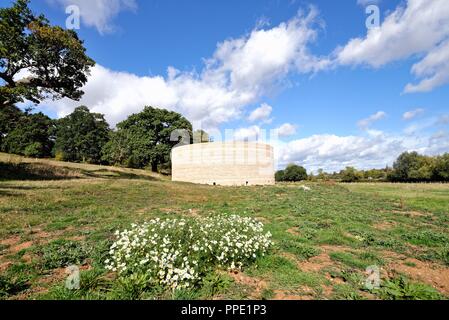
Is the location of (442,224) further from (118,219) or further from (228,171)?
(228,171)

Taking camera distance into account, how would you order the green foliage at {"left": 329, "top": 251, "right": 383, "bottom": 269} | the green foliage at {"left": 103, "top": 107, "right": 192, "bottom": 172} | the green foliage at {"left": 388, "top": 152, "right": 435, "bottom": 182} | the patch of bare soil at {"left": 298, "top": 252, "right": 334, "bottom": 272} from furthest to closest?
the green foliage at {"left": 388, "top": 152, "right": 435, "bottom": 182} → the green foliage at {"left": 103, "top": 107, "right": 192, "bottom": 172} → the green foliage at {"left": 329, "top": 251, "right": 383, "bottom": 269} → the patch of bare soil at {"left": 298, "top": 252, "right": 334, "bottom": 272}

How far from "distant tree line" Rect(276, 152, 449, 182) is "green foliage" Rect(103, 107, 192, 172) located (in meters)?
65.5

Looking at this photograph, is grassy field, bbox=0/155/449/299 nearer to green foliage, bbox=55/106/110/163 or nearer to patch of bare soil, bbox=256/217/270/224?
patch of bare soil, bbox=256/217/270/224

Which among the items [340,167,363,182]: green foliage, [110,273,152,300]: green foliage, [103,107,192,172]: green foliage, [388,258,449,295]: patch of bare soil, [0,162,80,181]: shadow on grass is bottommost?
[388,258,449,295]: patch of bare soil

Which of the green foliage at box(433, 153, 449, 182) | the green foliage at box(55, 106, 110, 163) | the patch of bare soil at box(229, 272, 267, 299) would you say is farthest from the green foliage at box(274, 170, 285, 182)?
the patch of bare soil at box(229, 272, 267, 299)

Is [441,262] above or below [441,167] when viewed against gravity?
below

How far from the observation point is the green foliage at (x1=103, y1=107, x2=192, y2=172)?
46188 millimetres

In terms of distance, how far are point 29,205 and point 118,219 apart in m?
4.87

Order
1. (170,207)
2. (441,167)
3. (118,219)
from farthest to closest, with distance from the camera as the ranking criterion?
1. (441,167)
2. (170,207)
3. (118,219)

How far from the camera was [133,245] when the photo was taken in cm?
530

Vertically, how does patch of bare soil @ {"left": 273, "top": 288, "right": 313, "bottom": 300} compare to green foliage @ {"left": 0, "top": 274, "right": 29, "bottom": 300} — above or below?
below

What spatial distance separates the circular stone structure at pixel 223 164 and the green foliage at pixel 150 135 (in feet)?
32.3

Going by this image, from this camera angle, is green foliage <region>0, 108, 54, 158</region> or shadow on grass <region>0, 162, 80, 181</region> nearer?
shadow on grass <region>0, 162, 80, 181</region>
